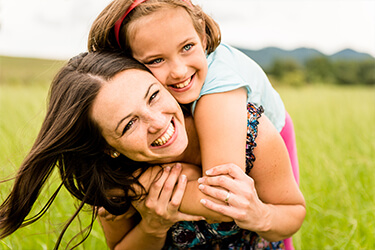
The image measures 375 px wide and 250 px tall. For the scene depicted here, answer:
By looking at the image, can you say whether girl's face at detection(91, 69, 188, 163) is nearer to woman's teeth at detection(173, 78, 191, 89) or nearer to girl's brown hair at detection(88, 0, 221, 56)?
woman's teeth at detection(173, 78, 191, 89)

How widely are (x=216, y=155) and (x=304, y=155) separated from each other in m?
2.67

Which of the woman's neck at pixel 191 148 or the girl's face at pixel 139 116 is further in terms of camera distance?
the woman's neck at pixel 191 148

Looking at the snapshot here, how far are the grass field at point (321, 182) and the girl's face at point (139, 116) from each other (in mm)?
511

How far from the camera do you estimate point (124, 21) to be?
2025 millimetres

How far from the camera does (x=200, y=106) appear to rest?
1.96 meters

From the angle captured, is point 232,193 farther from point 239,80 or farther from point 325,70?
point 325,70

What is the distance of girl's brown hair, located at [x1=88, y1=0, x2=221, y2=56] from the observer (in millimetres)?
1988

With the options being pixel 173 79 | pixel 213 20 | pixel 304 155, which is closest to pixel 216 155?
pixel 173 79

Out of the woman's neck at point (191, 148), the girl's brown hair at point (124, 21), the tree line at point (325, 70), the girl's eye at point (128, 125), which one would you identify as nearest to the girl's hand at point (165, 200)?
the woman's neck at point (191, 148)

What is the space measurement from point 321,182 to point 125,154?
91.1 inches

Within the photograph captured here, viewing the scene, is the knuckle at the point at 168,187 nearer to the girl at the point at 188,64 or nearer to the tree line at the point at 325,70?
the girl at the point at 188,64

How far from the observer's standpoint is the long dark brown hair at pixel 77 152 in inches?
76.5

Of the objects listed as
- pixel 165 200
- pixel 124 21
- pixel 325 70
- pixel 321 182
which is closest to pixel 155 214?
pixel 165 200

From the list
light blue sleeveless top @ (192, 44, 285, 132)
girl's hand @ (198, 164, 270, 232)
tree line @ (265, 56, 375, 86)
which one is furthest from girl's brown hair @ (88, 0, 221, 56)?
tree line @ (265, 56, 375, 86)
